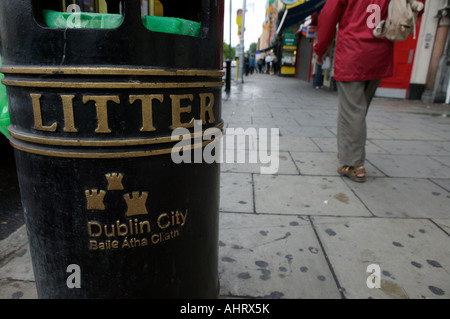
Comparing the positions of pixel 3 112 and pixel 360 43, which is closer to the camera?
pixel 3 112

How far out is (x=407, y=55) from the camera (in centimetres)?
1064

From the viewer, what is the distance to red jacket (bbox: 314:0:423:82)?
2.93 meters

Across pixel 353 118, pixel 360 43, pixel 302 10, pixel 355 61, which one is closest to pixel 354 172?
pixel 353 118

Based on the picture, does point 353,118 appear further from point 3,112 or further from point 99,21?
point 3,112

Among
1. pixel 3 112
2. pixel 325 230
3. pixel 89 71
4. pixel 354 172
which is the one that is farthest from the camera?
pixel 354 172

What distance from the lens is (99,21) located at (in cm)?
93

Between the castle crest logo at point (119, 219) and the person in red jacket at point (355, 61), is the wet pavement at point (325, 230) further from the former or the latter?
the castle crest logo at point (119, 219)

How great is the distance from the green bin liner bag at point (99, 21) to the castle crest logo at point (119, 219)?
0.46 meters

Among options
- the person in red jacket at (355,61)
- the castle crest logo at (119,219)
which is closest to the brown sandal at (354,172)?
the person in red jacket at (355,61)

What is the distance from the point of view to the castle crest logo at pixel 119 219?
3.26 ft

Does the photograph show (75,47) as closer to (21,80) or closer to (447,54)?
(21,80)

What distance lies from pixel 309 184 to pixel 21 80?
2726mm

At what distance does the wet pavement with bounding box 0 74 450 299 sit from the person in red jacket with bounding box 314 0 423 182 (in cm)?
40

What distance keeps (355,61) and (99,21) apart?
2678mm
